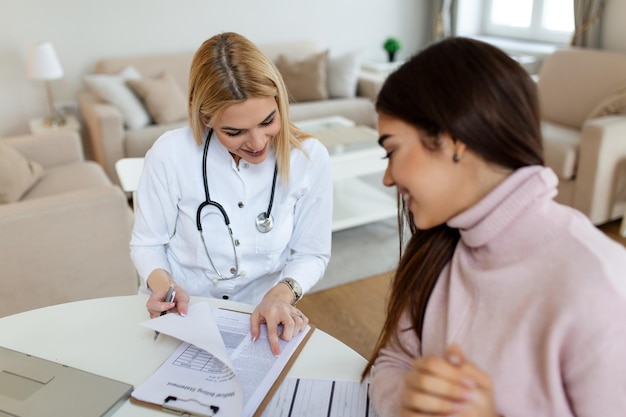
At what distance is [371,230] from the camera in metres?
3.16

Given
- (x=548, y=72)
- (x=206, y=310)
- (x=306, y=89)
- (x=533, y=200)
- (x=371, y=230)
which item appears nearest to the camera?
(x=533, y=200)

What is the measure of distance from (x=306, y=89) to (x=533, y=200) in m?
3.69

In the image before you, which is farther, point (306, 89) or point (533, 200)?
point (306, 89)

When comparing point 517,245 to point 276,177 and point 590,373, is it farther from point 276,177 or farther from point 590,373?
point 276,177

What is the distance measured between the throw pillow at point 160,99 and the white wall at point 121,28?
2.23 feet

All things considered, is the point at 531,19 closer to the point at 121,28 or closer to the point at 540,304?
the point at 121,28

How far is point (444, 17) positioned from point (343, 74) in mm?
1453

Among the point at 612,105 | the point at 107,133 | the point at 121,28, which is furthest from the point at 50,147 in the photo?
the point at 612,105

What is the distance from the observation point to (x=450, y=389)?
64 centimetres

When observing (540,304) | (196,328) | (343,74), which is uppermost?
(540,304)

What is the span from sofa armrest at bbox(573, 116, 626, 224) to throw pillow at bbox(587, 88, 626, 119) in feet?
0.33

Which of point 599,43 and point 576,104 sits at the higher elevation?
point 599,43

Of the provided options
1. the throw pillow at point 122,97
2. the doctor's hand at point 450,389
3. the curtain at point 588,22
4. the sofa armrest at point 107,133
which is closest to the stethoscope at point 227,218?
the doctor's hand at point 450,389

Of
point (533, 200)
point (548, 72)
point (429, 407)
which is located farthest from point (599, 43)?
point (429, 407)
